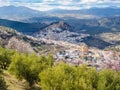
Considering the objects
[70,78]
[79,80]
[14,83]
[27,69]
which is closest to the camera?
[79,80]

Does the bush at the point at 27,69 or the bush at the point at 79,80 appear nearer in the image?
the bush at the point at 79,80

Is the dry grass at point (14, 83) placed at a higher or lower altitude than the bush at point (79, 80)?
lower

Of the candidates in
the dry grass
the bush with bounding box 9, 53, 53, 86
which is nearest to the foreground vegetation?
the bush with bounding box 9, 53, 53, 86

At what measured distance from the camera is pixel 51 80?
76.7m

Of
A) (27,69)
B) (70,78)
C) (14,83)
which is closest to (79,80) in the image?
(70,78)

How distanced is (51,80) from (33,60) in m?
23.4

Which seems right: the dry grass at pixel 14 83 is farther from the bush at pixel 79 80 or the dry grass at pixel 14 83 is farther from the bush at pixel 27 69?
the bush at pixel 79 80

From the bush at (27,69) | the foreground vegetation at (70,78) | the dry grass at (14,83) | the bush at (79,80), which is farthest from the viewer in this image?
the bush at (27,69)

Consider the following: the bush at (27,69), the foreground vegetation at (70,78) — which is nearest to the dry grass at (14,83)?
the bush at (27,69)

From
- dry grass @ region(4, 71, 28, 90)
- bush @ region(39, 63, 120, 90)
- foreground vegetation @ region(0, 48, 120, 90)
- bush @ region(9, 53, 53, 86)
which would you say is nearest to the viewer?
bush @ region(39, 63, 120, 90)

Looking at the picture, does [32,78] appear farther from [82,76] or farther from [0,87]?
[0,87]

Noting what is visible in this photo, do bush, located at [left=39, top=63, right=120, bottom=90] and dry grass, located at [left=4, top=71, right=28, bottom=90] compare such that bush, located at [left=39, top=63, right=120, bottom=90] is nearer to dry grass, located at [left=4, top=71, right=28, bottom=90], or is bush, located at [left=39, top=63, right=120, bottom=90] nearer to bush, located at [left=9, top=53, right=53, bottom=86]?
bush, located at [left=9, top=53, right=53, bottom=86]

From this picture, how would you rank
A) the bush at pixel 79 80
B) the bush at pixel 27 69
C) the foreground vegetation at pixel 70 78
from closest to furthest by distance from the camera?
the bush at pixel 79 80 < the foreground vegetation at pixel 70 78 < the bush at pixel 27 69

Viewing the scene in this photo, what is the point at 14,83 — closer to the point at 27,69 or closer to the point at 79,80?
the point at 27,69
